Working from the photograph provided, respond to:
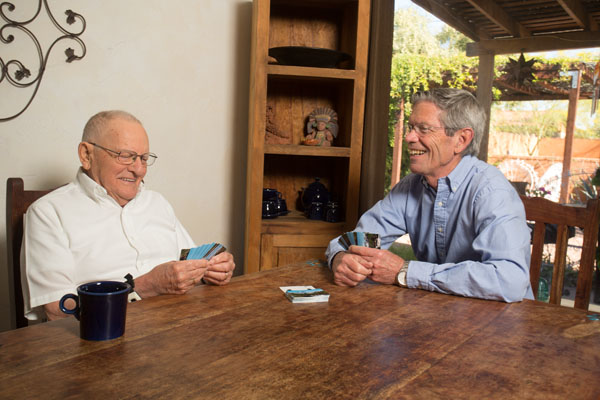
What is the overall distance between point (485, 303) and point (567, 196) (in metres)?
1.12

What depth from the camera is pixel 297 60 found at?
106 inches

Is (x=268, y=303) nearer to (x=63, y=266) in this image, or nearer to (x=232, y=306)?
(x=232, y=306)

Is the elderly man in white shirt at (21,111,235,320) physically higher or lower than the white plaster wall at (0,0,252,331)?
lower

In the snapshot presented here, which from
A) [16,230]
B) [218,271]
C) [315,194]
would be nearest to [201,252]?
[218,271]

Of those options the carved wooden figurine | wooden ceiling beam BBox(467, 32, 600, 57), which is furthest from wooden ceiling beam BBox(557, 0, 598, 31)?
the carved wooden figurine

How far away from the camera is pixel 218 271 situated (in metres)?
1.51

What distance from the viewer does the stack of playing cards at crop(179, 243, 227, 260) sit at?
1.50m

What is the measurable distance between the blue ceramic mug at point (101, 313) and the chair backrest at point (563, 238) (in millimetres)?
1416

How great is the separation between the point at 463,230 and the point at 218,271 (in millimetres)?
877

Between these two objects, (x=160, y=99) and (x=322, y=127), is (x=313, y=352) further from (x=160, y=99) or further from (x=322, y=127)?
(x=160, y=99)

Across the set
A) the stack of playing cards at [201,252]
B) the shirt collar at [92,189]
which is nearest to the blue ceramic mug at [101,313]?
the stack of playing cards at [201,252]

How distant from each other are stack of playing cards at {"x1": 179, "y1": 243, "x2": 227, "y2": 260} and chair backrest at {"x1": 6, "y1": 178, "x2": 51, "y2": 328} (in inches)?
24.0

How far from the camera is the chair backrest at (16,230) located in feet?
5.39

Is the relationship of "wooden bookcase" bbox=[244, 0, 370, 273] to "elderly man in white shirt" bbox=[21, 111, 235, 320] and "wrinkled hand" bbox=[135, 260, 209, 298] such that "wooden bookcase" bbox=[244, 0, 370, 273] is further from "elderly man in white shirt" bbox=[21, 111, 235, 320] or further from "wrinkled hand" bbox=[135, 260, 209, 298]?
"wrinkled hand" bbox=[135, 260, 209, 298]
